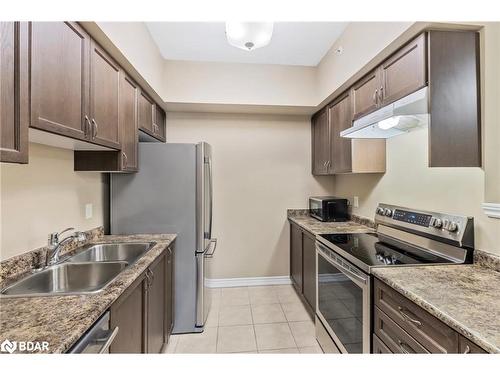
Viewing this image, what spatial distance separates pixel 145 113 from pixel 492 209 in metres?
2.67

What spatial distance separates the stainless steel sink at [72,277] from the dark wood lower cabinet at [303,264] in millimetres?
1639

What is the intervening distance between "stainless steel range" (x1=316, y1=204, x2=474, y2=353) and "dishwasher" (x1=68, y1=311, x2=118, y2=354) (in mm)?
1290

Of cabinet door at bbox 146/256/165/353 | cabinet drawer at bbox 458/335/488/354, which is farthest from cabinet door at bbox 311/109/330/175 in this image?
cabinet drawer at bbox 458/335/488/354

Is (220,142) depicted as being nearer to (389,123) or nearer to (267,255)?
(267,255)

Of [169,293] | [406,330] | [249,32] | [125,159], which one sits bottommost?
[169,293]

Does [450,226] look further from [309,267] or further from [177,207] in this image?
[177,207]

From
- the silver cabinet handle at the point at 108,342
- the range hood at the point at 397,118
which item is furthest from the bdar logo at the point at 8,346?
the range hood at the point at 397,118

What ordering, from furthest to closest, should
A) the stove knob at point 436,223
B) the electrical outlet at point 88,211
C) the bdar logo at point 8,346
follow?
the electrical outlet at point 88,211, the stove knob at point 436,223, the bdar logo at point 8,346

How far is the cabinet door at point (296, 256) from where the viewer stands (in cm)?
286

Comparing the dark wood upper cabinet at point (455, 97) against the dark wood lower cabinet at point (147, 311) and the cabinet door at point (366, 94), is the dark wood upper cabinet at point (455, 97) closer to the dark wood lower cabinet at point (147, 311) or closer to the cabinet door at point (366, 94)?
the cabinet door at point (366, 94)

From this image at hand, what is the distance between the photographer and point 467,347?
2.74ft

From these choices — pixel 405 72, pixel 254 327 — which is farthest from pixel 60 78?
pixel 254 327

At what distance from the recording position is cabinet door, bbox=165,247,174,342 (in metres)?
2.02
